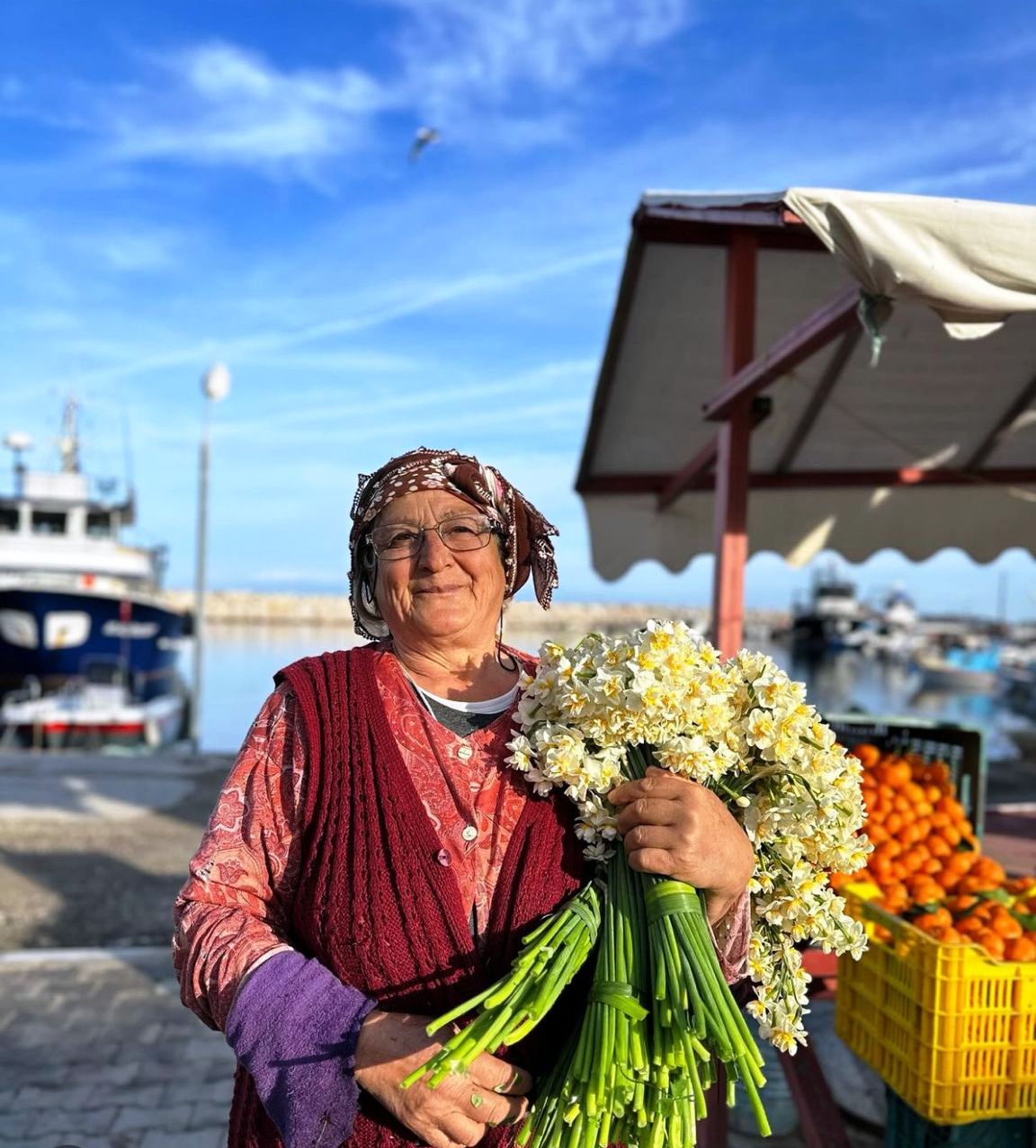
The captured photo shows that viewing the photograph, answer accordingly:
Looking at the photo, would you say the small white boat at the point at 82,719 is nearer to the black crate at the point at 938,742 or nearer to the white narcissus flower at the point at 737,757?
the black crate at the point at 938,742

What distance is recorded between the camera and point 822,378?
17.3 feet

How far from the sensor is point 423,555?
5.75 ft

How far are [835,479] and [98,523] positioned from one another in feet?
61.2

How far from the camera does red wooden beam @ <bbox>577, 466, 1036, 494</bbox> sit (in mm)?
6160

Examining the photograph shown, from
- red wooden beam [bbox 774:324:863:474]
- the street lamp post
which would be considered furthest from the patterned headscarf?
the street lamp post

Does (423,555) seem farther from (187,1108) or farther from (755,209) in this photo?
(187,1108)

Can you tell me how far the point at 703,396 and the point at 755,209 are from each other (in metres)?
2.57

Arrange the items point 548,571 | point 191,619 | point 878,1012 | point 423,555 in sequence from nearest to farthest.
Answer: point 423,555, point 548,571, point 878,1012, point 191,619

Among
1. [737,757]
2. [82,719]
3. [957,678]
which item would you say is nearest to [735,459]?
[737,757]

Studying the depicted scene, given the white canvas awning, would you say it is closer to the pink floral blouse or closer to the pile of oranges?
the pile of oranges

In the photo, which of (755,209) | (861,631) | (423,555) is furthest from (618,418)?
(861,631)

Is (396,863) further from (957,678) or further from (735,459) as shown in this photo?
(957,678)

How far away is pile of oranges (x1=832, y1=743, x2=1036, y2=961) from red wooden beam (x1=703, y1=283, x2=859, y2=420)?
4.90ft

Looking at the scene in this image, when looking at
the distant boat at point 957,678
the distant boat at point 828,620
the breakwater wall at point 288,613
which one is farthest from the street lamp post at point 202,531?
the breakwater wall at point 288,613
